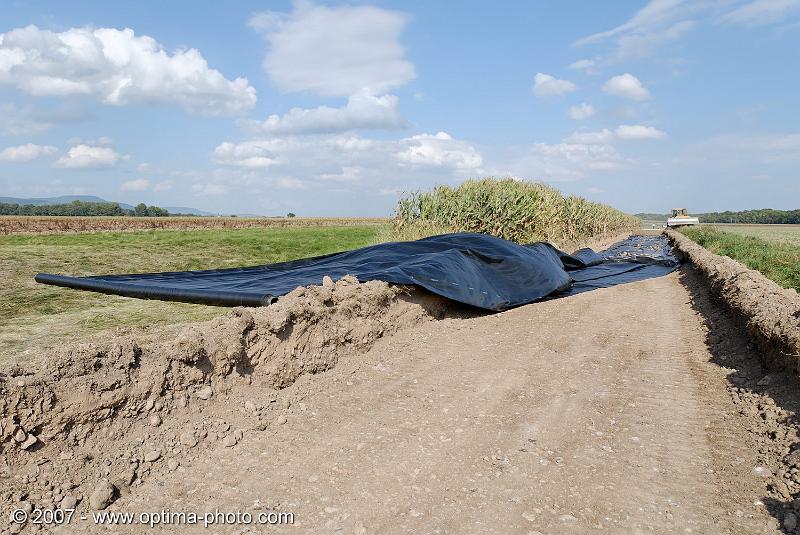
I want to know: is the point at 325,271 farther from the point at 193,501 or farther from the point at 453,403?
the point at 193,501

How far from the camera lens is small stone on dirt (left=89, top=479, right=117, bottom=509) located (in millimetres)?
2596

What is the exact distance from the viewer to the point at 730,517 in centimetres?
257

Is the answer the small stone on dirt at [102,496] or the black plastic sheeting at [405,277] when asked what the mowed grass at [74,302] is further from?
the small stone on dirt at [102,496]

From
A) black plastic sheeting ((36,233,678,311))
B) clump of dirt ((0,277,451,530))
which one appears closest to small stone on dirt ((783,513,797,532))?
clump of dirt ((0,277,451,530))

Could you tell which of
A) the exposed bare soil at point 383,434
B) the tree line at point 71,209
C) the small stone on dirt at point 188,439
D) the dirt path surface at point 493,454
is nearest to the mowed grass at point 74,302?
the exposed bare soil at point 383,434

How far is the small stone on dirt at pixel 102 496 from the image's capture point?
8.52 feet

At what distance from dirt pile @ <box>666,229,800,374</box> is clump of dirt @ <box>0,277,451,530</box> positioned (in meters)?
3.87

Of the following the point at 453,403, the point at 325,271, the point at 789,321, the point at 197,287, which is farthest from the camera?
the point at 325,271

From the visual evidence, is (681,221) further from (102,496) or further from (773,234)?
(102,496)

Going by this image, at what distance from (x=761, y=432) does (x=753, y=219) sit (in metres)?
73.5

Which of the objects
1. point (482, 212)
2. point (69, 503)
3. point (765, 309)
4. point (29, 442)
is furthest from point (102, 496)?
point (482, 212)

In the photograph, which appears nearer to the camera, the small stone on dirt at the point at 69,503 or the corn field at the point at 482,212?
the small stone on dirt at the point at 69,503

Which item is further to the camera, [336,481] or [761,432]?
[761,432]

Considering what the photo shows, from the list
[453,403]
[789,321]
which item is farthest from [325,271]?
[789,321]
